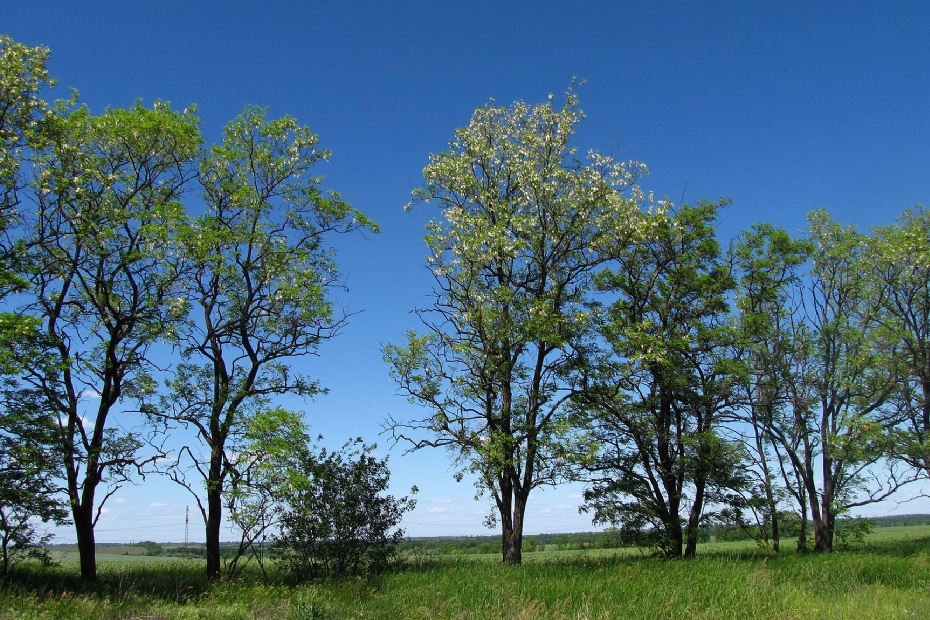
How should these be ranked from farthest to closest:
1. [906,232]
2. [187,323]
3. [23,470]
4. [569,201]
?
[906,232] < [569,201] < [187,323] < [23,470]

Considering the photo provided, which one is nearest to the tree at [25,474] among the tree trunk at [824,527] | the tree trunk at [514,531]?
the tree trunk at [514,531]

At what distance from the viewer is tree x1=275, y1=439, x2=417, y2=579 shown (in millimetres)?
18984

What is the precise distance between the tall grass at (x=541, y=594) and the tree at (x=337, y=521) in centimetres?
211

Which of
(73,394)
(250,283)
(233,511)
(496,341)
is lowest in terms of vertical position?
(233,511)

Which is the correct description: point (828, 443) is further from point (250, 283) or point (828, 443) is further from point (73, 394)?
point (73, 394)

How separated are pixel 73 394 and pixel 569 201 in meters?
17.9

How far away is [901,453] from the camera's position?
26172mm

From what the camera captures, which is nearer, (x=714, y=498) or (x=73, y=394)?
(x=73, y=394)

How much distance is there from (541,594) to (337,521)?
8.52 metres

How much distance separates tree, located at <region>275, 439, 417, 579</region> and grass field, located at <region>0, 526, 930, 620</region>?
4.50ft

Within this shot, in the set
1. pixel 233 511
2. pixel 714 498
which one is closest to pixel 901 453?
pixel 714 498

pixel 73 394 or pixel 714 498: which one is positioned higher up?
pixel 73 394

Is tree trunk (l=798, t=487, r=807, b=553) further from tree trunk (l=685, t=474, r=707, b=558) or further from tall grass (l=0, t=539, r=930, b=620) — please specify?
tall grass (l=0, t=539, r=930, b=620)

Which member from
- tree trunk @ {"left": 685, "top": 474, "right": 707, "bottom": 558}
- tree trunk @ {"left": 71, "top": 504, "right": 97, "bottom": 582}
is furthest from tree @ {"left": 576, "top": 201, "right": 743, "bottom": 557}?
tree trunk @ {"left": 71, "top": 504, "right": 97, "bottom": 582}
